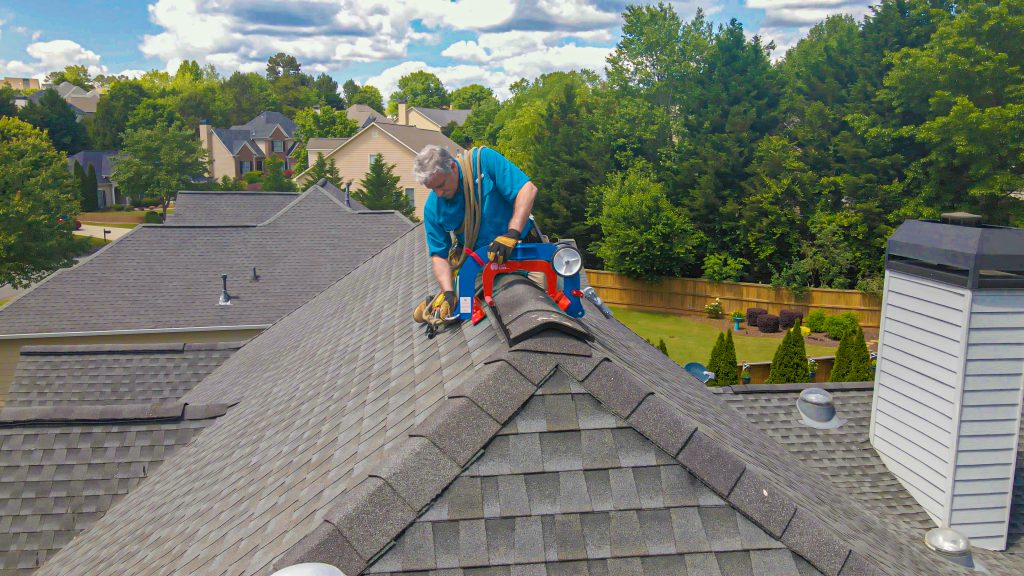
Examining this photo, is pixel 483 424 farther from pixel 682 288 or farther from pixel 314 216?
pixel 682 288

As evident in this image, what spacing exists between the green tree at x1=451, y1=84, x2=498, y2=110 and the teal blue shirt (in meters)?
133

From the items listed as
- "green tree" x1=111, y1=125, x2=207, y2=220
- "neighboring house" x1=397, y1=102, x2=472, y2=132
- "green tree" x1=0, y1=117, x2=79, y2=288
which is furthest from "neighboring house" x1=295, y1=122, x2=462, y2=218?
"neighboring house" x1=397, y1=102, x2=472, y2=132

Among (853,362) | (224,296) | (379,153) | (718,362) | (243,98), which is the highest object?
(243,98)

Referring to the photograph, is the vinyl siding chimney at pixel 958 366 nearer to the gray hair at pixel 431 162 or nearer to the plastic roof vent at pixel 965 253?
the plastic roof vent at pixel 965 253

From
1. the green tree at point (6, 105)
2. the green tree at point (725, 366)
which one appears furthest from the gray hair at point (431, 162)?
the green tree at point (6, 105)

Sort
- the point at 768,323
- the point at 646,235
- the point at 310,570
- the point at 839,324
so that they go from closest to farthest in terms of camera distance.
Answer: the point at 310,570
the point at 839,324
the point at 768,323
the point at 646,235

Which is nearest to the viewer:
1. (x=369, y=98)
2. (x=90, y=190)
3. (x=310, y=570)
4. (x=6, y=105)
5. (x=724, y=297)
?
(x=310, y=570)

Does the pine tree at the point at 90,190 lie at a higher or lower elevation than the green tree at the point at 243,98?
lower

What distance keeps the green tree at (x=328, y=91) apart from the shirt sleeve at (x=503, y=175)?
140 metres

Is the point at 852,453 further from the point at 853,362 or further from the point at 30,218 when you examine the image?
the point at 30,218

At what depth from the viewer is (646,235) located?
127 feet

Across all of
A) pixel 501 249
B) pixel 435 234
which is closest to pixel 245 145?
pixel 435 234

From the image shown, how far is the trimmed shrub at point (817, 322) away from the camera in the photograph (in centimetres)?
3441

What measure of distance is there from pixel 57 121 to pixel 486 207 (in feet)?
300
